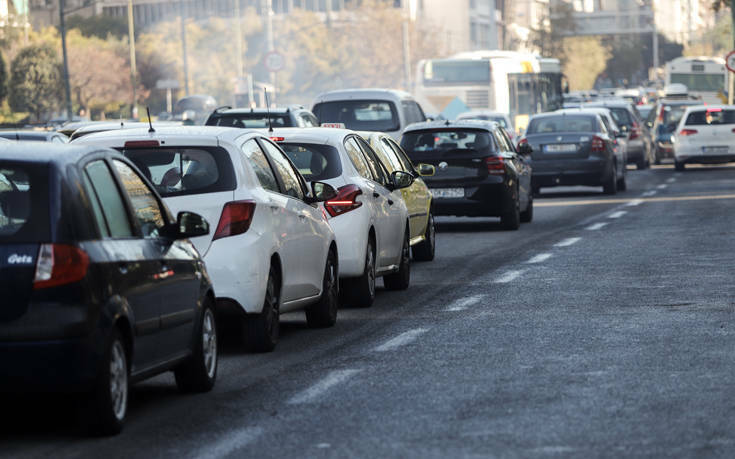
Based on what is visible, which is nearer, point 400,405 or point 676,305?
point 400,405

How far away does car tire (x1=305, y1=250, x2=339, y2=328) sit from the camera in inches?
475

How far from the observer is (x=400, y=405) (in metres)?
8.34

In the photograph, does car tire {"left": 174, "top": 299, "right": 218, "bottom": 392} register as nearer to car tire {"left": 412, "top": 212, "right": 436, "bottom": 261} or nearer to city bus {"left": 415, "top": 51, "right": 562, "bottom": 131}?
car tire {"left": 412, "top": 212, "right": 436, "bottom": 261}

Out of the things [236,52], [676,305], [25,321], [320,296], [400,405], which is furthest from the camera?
[236,52]

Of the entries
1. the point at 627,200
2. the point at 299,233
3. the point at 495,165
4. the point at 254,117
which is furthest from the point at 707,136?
the point at 299,233

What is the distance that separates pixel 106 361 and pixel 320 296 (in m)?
4.70

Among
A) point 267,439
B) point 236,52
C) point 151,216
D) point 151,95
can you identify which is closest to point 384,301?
point 151,216

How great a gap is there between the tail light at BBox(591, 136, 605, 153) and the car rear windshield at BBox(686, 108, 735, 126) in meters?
12.5

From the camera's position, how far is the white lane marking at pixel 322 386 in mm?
8630

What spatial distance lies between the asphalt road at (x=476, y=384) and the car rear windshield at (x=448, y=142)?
6877mm

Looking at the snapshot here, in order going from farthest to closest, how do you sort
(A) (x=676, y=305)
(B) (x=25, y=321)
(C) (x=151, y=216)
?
(A) (x=676, y=305) < (C) (x=151, y=216) < (B) (x=25, y=321)

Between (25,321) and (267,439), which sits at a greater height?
(25,321)

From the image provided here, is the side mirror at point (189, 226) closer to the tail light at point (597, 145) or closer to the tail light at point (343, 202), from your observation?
the tail light at point (343, 202)

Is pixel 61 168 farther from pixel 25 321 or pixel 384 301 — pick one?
pixel 384 301
